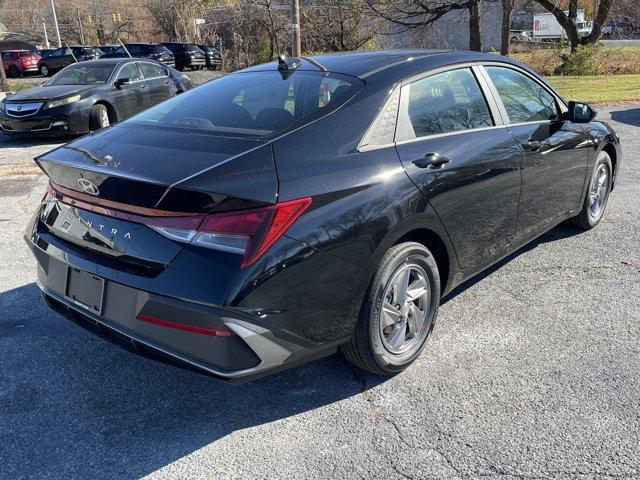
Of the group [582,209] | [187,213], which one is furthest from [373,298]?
[582,209]

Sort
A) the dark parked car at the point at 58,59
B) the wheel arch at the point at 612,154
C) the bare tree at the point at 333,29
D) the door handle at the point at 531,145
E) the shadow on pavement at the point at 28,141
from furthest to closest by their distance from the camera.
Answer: the dark parked car at the point at 58,59 < the bare tree at the point at 333,29 < the shadow on pavement at the point at 28,141 < the wheel arch at the point at 612,154 < the door handle at the point at 531,145

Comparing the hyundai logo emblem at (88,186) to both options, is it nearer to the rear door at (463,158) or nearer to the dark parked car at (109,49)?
the rear door at (463,158)

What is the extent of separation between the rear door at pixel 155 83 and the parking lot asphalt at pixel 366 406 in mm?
8728

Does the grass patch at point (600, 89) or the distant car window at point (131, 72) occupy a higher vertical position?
the distant car window at point (131, 72)

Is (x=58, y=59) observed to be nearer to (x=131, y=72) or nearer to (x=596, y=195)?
(x=131, y=72)

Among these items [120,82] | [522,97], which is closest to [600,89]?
[120,82]

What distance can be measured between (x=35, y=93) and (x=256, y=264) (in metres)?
9.87

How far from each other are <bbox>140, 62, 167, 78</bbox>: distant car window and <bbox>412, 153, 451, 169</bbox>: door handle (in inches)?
404

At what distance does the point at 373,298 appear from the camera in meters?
2.82

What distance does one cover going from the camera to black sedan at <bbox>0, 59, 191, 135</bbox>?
10086mm

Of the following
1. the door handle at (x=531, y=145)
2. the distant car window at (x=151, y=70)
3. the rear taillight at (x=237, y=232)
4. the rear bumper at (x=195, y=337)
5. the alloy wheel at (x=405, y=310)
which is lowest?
the alloy wheel at (x=405, y=310)

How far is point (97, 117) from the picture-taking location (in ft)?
34.4

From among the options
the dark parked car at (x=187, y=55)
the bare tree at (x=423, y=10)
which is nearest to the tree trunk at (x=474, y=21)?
the bare tree at (x=423, y=10)

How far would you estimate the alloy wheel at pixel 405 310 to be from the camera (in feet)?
9.84
